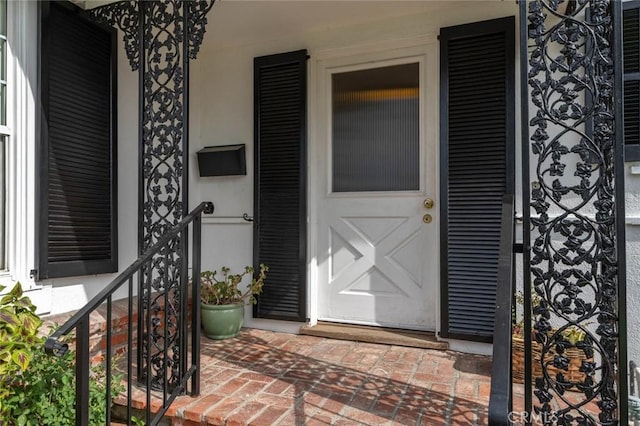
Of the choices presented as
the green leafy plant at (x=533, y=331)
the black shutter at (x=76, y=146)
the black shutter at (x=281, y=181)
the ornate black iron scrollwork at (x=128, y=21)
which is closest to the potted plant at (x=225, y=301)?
the black shutter at (x=281, y=181)

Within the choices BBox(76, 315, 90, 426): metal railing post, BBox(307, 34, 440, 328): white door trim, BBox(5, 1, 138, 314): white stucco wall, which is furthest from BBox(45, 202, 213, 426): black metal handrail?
BBox(307, 34, 440, 328): white door trim

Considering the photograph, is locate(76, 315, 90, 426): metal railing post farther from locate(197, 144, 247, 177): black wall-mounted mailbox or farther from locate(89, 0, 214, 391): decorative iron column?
locate(197, 144, 247, 177): black wall-mounted mailbox

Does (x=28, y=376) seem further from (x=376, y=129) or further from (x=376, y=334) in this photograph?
(x=376, y=129)

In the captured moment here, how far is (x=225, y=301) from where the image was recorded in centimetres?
304

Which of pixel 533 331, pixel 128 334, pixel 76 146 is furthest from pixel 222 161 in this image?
pixel 533 331

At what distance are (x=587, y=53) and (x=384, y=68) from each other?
1803mm

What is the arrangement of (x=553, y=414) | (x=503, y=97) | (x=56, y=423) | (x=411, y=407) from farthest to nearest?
1. (x=503, y=97)
2. (x=411, y=407)
3. (x=56, y=423)
4. (x=553, y=414)

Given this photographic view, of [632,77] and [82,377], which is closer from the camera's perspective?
[82,377]

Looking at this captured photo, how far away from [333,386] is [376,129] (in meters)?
1.84

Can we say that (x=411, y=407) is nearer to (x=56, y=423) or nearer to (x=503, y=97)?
(x=56, y=423)

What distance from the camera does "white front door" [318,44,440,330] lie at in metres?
2.90

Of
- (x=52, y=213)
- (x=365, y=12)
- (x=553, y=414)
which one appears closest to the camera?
(x=553, y=414)

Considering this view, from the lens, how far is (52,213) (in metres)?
2.30

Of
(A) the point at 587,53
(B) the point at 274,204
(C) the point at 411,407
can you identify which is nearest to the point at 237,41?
(B) the point at 274,204
